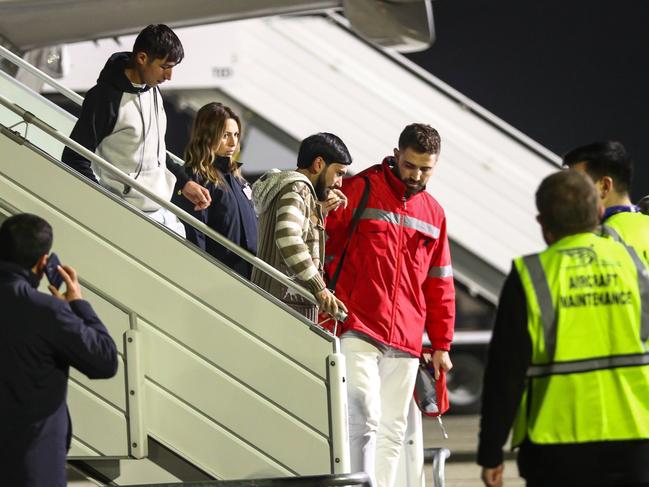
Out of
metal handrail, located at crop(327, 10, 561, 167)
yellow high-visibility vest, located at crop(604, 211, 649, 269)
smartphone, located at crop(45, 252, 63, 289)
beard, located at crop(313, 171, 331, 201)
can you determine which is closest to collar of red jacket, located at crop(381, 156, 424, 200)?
beard, located at crop(313, 171, 331, 201)

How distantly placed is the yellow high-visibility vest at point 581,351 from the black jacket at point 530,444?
0.9 inches

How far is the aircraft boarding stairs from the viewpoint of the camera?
17.5ft

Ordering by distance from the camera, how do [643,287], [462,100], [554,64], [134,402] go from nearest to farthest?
[643,287]
[134,402]
[462,100]
[554,64]

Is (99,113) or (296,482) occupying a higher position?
(99,113)

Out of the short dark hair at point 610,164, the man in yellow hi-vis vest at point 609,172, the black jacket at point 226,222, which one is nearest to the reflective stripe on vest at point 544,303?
the man in yellow hi-vis vest at point 609,172

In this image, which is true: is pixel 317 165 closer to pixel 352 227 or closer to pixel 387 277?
pixel 352 227

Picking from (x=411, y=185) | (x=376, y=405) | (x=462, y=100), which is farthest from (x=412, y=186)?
(x=462, y=100)

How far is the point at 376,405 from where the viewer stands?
5.71 m

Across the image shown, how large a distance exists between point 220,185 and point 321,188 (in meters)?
0.48

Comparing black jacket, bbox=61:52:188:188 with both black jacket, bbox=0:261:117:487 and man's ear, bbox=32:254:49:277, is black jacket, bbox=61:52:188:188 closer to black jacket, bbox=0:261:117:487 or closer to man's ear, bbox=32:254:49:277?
man's ear, bbox=32:254:49:277

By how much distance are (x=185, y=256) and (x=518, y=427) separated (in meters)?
1.88

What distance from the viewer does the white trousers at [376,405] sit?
18.6 ft

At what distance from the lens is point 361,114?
41.9 ft

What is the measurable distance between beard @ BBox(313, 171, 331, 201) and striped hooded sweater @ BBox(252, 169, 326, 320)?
10 cm
